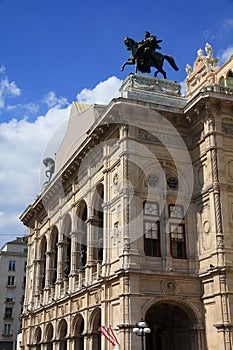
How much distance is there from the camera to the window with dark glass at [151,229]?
28.0 metres

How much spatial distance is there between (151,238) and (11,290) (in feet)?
163

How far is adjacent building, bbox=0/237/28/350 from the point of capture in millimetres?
71312

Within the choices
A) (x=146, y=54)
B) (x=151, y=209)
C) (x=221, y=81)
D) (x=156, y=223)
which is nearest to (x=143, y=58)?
(x=146, y=54)

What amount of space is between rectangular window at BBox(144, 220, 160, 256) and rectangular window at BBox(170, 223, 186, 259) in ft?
Answer: 2.81

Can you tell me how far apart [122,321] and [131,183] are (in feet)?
24.0

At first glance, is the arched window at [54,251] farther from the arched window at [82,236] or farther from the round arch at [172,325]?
the round arch at [172,325]

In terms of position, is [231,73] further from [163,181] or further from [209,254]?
[209,254]

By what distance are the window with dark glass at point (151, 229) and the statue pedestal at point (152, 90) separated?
6.38 meters

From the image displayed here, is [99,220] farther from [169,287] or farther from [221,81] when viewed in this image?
[221,81]

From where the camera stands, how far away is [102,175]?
105 feet

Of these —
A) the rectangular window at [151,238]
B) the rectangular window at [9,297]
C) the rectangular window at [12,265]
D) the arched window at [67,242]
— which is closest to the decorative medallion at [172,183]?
the rectangular window at [151,238]

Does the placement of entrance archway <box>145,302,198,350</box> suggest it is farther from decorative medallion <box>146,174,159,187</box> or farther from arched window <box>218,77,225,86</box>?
arched window <box>218,77,225,86</box>

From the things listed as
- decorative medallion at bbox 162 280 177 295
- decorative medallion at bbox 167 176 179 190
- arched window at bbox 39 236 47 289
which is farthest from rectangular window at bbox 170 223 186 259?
arched window at bbox 39 236 47 289

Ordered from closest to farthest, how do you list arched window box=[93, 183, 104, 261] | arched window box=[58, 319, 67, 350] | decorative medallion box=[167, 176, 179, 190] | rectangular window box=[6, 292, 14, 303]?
decorative medallion box=[167, 176, 179, 190] → arched window box=[93, 183, 104, 261] → arched window box=[58, 319, 67, 350] → rectangular window box=[6, 292, 14, 303]
